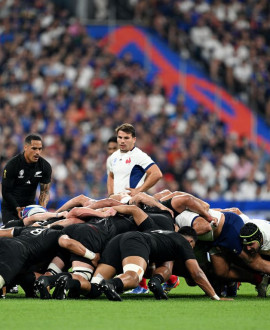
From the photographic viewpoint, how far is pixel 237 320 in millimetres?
8141

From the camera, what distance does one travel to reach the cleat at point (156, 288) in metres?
9.97

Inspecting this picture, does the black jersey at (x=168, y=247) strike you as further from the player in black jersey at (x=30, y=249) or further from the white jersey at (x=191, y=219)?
the white jersey at (x=191, y=219)

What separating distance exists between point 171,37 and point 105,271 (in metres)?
16.1

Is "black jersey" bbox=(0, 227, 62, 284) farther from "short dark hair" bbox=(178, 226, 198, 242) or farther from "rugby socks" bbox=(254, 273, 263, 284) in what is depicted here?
"rugby socks" bbox=(254, 273, 263, 284)

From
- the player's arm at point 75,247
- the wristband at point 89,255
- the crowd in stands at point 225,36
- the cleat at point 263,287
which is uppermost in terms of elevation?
the crowd in stands at point 225,36

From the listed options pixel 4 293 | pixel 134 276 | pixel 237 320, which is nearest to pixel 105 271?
pixel 134 276

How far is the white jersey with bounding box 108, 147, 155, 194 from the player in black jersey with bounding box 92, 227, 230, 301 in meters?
2.79

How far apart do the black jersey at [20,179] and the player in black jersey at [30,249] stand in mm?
2440

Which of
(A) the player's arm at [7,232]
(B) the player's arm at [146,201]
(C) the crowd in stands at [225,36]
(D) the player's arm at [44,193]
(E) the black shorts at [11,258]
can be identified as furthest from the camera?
(C) the crowd in stands at [225,36]

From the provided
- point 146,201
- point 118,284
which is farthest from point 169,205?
point 118,284

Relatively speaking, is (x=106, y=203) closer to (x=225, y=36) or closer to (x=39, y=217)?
(x=39, y=217)

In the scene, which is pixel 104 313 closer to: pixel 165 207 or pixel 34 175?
pixel 165 207

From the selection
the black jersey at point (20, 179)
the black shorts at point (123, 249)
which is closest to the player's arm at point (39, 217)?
the black jersey at point (20, 179)

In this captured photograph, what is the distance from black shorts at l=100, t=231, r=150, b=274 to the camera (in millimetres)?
10023
